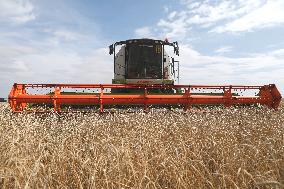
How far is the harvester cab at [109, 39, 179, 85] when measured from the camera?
36.9 feet

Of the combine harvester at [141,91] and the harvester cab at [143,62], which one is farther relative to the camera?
the harvester cab at [143,62]

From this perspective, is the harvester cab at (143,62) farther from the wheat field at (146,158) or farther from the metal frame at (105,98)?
the wheat field at (146,158)

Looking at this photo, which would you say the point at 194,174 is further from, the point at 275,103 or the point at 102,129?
the point at 275,103

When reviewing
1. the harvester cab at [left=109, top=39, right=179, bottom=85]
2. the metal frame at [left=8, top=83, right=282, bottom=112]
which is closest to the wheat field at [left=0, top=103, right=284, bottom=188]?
the metal frame at [left=8, top=83, right=282, bottom=112]

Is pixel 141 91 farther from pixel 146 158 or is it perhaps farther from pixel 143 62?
pixel 146 158

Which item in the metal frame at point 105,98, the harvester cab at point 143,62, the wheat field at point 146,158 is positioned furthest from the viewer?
the harvester cab at point 143,62

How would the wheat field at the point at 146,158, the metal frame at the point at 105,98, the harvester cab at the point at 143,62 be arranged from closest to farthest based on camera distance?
the wheat field at the point at 146,158 → the metal frame at the point at 105,98 → the harvester cab at the point at 143,62

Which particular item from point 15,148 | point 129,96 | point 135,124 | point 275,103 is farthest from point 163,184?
point 275,103

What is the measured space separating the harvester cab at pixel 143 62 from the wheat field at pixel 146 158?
599cm

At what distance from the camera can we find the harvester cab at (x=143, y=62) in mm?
11250

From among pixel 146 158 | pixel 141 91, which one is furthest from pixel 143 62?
pixel 146 158

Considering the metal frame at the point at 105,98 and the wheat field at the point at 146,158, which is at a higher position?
the metal frame at the point at 105,98

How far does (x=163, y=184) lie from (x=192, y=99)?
5.46 m

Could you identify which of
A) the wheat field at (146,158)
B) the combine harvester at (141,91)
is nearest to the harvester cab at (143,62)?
the combine harvester at (141,91)
